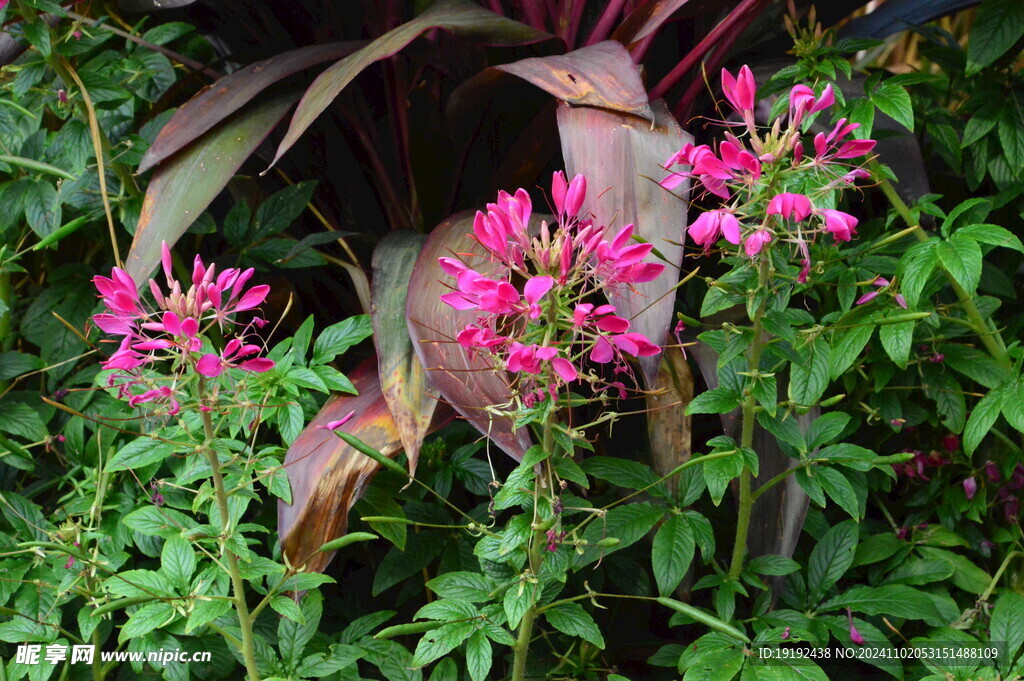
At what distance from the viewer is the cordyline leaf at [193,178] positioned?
3.09 ft

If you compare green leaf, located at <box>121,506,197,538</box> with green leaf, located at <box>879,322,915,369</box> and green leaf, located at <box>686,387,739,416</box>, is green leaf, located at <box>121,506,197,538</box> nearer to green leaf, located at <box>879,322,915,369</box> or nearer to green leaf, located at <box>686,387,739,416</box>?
green leaf, located at <box>686,387,739,416</box>

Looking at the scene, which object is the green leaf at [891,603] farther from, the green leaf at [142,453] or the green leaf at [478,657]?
the green leaf at [142,453]

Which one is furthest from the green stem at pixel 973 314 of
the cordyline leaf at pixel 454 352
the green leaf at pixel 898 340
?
the cordyline leaf at pixel 454 352

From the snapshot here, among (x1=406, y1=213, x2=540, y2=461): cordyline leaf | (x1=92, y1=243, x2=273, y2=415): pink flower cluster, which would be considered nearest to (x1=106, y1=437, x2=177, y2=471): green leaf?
(x1=92, y1=243, x2=273, y2=415): pink flower cluster

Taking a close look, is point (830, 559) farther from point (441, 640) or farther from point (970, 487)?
point (441, 640)

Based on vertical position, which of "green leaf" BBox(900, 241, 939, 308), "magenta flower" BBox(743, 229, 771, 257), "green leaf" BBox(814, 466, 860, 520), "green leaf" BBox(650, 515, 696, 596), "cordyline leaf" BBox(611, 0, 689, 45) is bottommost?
"green leaf" BBox(650, 515, 696, 596)

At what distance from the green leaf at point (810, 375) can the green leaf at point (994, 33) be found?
0.48 meters

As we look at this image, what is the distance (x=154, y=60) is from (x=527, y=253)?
0.85 m

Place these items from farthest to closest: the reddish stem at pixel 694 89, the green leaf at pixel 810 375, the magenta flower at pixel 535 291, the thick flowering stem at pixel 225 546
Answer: the reddish stem at pixel 694 89, the green leaf at pixel 810 375, the thick flowering stem at pixel 225 546, the magenta flower at pixel 535 291

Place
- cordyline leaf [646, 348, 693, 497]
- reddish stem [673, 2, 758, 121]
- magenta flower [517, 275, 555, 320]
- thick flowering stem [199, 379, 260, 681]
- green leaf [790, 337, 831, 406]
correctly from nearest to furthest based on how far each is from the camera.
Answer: magenta flower [517, 275, 555, 320] < thick flowering stem [199, 379, 260, 681] < green leaf [790, 337, 831, 406] < cordyline leaf [646, 348, 693, 497] < reddish stem [673, 2, 758, 121]

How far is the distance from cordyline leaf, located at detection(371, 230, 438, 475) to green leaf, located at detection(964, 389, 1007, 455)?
21.6 inches

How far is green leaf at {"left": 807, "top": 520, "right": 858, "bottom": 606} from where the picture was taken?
91 centimetres

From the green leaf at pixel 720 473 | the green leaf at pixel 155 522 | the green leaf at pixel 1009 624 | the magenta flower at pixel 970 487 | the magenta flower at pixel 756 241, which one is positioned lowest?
the green leaf at pixel 1009 624

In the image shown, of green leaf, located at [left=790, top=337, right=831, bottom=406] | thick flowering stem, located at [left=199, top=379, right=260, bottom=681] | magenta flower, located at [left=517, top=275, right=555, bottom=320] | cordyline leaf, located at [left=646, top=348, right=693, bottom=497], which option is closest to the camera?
magenta flower, located at [left=517, top=275, right=555, bottom=320]
